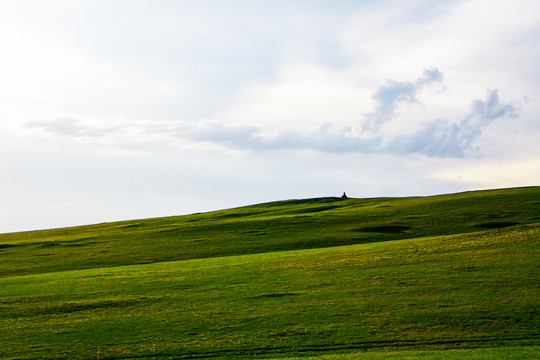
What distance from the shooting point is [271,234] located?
68.2 metres

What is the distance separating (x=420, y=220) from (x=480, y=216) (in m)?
8.08

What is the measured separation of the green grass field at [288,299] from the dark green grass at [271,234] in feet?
1.59

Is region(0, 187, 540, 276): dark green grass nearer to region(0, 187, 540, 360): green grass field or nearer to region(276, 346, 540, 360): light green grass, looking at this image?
region(0, 187, 540, 360): green grass field

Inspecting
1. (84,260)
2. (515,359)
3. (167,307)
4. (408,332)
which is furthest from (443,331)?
(84,260)

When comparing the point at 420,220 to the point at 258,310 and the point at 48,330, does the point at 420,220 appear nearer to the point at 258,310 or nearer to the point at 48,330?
the point at 258,310

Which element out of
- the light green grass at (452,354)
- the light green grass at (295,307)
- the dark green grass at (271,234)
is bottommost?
the light green grass at (452,354)

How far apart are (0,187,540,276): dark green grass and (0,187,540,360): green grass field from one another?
48 centimetres

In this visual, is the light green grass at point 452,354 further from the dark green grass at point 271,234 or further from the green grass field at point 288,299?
the dark green grass at point 271,234

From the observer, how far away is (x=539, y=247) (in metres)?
45.6

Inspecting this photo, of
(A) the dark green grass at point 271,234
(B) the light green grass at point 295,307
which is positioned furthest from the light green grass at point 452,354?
(A) the dark green grass at point 271,234

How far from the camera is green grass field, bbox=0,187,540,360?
26.6m

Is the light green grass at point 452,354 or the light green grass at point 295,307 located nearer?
the light green grass at point 452,354

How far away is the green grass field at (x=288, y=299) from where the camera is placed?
26.6 meters

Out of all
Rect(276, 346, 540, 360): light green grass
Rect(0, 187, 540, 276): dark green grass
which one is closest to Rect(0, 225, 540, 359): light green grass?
Rect(276, 346, 540, 360): light green grass
